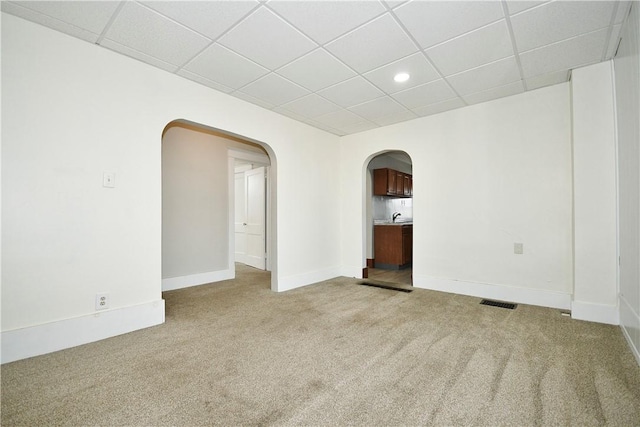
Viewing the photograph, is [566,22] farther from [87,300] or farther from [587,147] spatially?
[87,300]

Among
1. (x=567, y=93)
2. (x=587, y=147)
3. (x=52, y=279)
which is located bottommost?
(x=52, y=279)

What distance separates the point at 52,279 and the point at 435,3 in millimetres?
3517

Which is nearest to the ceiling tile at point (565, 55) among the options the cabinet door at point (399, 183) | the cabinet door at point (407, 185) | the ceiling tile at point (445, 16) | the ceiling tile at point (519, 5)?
the ceiling tile at point (519, 5)

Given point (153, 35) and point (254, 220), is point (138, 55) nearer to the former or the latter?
point (153, 35)

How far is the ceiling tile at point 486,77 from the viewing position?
2.83m

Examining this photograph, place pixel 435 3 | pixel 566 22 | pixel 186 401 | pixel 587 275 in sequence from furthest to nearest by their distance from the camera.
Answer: pixel 587 275
pixel 566 22
pixel 435 3
pixel 186 401

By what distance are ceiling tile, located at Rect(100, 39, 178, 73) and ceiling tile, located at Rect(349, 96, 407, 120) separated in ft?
7.20

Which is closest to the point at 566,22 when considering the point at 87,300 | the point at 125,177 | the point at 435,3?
the point at 435,3

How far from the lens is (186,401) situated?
1610 mm

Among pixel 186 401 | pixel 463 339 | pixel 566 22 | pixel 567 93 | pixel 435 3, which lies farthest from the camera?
pixel 567 93

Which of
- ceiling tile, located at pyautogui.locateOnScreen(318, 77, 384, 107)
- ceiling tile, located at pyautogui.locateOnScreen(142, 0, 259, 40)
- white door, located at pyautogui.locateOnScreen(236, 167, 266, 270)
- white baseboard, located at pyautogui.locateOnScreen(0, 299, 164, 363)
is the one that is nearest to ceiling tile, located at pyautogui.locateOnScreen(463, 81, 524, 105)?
ceiling tile, located at pyautogui.locateOnScreen(318, 77, 384, 107)

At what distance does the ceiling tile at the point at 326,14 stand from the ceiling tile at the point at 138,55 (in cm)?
137

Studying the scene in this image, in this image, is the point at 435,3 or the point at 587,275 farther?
the point at 587,275

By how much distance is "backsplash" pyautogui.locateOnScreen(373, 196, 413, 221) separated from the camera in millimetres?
6653
